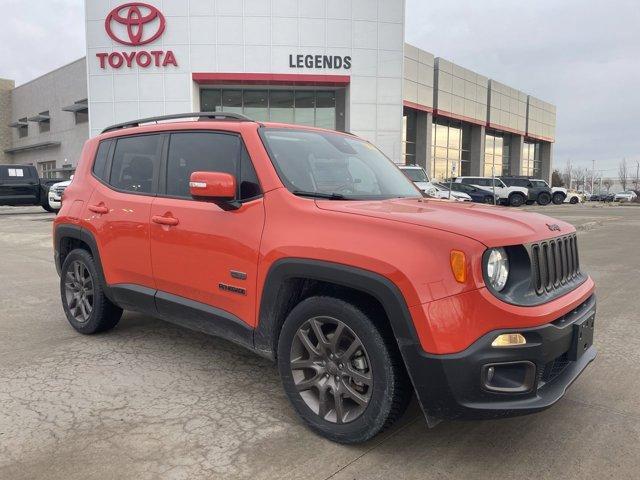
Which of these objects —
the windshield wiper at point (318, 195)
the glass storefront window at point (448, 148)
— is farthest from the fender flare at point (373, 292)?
the glass storefront window at point (448, 148)

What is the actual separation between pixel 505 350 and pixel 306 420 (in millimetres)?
1205

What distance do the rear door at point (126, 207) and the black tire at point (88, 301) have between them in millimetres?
265

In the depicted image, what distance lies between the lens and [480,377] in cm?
233

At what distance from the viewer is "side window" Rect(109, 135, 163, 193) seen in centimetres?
397

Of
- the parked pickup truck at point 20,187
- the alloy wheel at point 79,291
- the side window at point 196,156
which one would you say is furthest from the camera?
the parked pickup truck at point 20,187

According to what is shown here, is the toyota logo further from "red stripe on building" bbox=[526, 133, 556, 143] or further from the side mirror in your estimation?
"red stripe on building" bbox=[526, 133, 556, 143]

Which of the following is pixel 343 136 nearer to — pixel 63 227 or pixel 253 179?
pixel 253 179

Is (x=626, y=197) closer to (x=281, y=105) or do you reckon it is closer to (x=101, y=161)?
(x=281, y=105)

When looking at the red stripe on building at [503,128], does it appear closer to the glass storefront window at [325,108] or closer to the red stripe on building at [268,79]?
the glass storefront window at [325,108]

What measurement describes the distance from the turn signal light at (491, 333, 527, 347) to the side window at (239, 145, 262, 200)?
162 cm

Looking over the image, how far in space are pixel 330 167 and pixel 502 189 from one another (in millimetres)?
30781

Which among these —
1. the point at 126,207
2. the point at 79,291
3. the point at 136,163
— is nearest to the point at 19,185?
the point at 79,291

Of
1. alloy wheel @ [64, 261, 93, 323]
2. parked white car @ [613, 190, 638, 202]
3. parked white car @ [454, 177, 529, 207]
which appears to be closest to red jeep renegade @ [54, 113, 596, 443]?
alloy wheel @ [64, 261, 93, 323]

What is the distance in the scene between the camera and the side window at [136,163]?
3.97 metres
